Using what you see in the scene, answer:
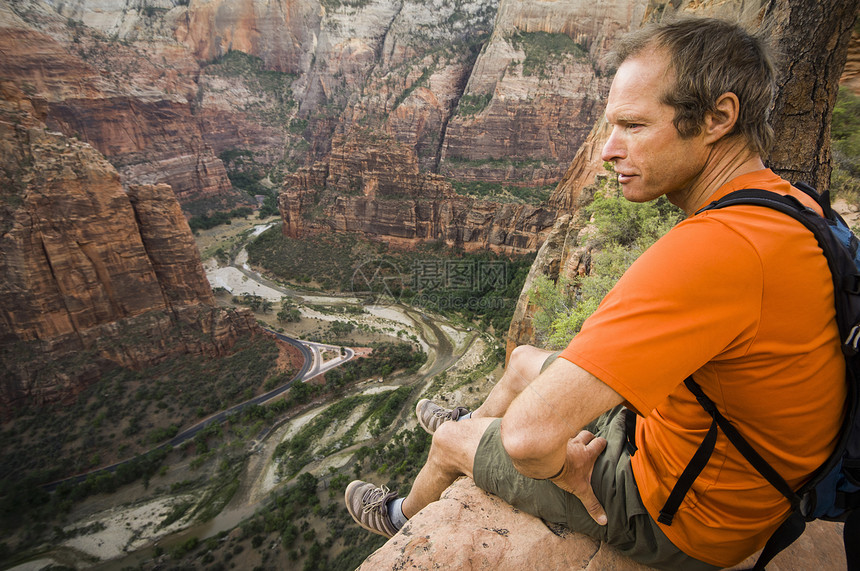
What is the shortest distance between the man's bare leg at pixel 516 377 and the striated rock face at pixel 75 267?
24.9 meters

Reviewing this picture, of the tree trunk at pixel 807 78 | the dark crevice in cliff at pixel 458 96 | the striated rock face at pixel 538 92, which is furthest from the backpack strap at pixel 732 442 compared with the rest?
the dark crevice in cliff at pixel 458 96

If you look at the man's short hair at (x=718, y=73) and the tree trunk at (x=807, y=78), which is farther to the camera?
the tree trunk at (x=807, y=78)

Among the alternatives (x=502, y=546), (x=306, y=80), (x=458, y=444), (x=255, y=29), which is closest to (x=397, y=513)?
(x=458, y=444)

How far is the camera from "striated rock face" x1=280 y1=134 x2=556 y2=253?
39.8 m

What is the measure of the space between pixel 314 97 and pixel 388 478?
7934 centimetres

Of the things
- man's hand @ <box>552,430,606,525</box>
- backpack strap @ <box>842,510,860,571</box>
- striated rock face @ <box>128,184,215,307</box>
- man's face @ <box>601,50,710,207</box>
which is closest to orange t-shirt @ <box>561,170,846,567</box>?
man's face @ <box>601,50,710,207</box>

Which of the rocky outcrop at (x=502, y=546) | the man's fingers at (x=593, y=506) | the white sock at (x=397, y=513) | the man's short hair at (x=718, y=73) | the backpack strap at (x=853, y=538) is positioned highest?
the man's short hair at (x=718, y=73)

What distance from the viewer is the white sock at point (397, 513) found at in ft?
10.6

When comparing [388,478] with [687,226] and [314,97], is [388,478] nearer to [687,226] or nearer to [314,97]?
[687,226]

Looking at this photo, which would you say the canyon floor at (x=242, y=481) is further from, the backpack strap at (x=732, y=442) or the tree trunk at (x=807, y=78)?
the tree trunk at (x=807, y=78)

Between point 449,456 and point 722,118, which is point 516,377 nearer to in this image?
point 449,456

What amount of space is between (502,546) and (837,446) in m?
1.58

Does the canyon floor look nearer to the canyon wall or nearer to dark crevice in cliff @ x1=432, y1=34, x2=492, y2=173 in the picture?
the canyon wall

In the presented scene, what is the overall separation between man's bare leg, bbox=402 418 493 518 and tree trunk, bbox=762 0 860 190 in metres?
3.85
